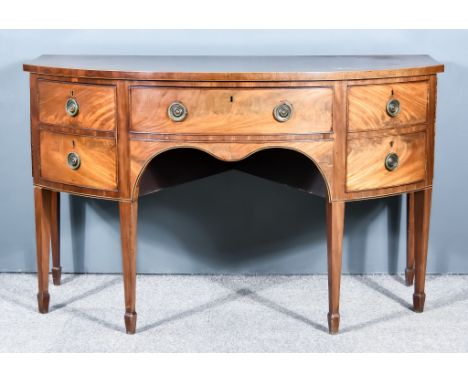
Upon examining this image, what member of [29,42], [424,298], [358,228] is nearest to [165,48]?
[29,42]

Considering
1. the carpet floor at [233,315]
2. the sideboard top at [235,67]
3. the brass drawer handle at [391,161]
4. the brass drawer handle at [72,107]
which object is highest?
the sideboard top at [235,67]

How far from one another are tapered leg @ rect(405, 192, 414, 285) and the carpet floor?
57mm

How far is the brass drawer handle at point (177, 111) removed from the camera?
280 centimetres

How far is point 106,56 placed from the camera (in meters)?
3.33

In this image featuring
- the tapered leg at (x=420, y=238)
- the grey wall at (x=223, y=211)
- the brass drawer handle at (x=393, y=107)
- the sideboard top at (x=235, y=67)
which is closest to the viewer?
the sideboard top at (x=235, y=67)

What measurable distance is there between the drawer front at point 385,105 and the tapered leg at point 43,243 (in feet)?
3.36

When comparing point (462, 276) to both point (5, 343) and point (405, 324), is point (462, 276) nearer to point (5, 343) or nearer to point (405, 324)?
point (405, 324)

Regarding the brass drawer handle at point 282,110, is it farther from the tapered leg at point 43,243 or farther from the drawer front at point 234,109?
the tapered leg at point 43,243

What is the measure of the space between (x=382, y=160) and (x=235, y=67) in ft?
1.71

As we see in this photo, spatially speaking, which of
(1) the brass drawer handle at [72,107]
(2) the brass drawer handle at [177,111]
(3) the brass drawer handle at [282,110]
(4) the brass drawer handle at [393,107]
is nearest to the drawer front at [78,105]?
(1) the brass drawer handle at [72,107]

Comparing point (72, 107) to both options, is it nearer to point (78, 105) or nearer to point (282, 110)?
point (78, 105)

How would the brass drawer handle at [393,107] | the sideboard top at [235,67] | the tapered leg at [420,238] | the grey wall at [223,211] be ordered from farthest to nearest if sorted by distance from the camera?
the grey wall at [223,211] < the tapered leg at [420,238] < the brass drawer handle at [393,107] < the sideboard top at [235,67]

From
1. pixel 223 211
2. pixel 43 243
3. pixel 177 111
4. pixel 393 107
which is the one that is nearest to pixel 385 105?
pixel 393 107

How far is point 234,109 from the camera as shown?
279 centimetres
